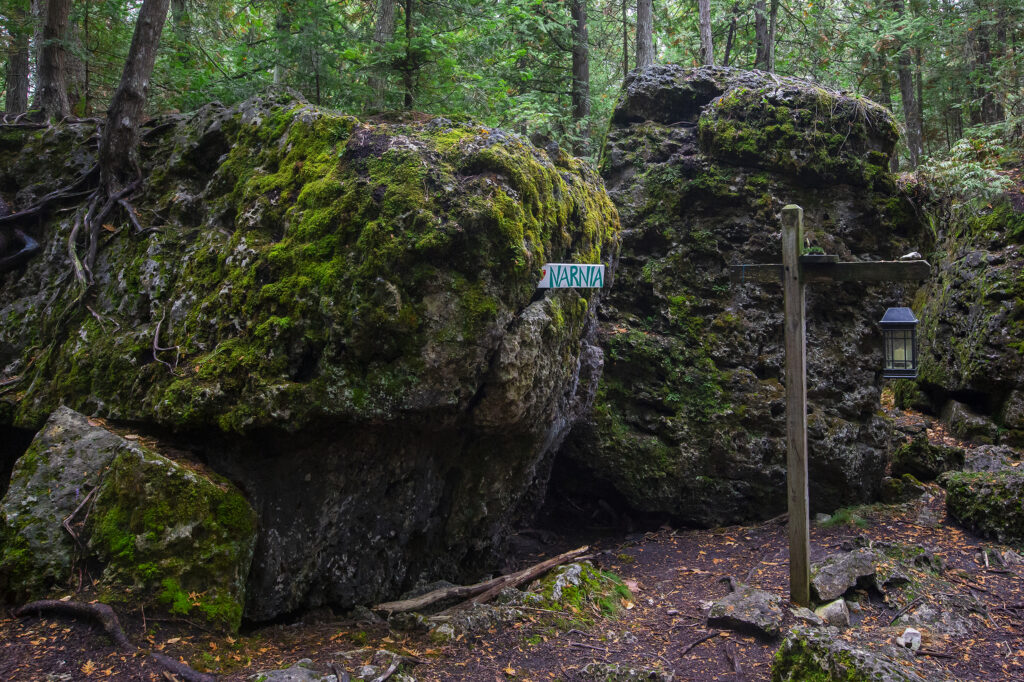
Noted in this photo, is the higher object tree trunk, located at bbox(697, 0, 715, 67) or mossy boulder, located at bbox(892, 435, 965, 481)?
tree trunk, located at bbox(697, 0, 715, 67)

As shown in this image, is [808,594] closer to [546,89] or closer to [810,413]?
[810,413]

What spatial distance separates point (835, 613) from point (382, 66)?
292 inches

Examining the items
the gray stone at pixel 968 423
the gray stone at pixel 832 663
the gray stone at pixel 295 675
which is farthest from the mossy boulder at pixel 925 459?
the gray stone at pixel 295 675

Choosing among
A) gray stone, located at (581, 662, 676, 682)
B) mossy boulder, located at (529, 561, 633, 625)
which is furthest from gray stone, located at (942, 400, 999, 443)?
gray stone, located at (581, 662, 676, 682)

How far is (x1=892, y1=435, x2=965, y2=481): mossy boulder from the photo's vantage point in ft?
29.0

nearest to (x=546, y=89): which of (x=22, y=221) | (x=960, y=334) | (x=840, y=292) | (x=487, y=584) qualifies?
(x=840, y=292)

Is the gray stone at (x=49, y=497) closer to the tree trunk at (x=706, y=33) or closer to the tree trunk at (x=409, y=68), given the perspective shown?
the tree trunk at (x=409, y=68)

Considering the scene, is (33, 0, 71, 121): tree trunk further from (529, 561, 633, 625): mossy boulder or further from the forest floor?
(529, 561, 633, 625): mossy boulder

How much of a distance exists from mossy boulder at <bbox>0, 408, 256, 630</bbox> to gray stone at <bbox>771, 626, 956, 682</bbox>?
12.1 ft

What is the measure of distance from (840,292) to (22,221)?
9823mm

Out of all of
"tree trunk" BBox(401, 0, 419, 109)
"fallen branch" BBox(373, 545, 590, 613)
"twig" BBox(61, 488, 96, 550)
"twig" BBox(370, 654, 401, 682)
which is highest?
"tree trunk" BBox(401, 0, 419, 109)

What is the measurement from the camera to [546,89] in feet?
48.1

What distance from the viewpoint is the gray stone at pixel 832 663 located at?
12.4ft

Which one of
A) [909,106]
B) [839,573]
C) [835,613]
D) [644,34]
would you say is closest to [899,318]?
[839,573]
